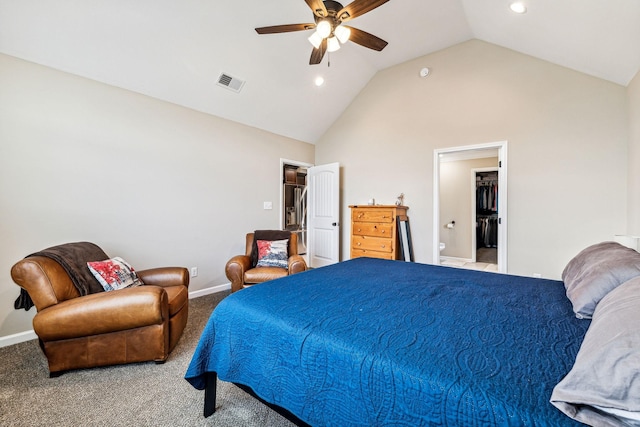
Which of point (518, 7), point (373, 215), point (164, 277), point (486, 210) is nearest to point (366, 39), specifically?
point (518, 7)

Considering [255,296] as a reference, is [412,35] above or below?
above

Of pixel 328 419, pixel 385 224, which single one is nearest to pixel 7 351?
pixel 328 419

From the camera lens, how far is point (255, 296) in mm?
1457

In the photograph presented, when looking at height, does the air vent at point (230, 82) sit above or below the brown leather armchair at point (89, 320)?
above

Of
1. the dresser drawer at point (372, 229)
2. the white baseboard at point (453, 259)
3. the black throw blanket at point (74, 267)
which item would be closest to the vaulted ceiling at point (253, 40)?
the black throw blanket at point (74, 267)

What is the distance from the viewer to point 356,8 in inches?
82.4

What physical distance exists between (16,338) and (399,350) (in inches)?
133

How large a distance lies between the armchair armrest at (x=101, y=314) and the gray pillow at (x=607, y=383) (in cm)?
221

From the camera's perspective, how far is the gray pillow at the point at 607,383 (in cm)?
58

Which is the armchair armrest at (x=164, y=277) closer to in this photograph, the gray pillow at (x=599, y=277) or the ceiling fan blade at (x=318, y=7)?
the ceiling fan blade at (x=318, y=7)

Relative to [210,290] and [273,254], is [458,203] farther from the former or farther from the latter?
[210,290]

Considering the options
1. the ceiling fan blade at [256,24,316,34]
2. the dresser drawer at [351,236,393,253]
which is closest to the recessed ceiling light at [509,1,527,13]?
the ceiling fan blade at [256,24,316,34]

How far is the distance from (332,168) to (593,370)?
4.40 metres

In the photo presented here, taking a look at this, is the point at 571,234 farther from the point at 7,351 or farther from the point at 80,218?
the point at 7,351
